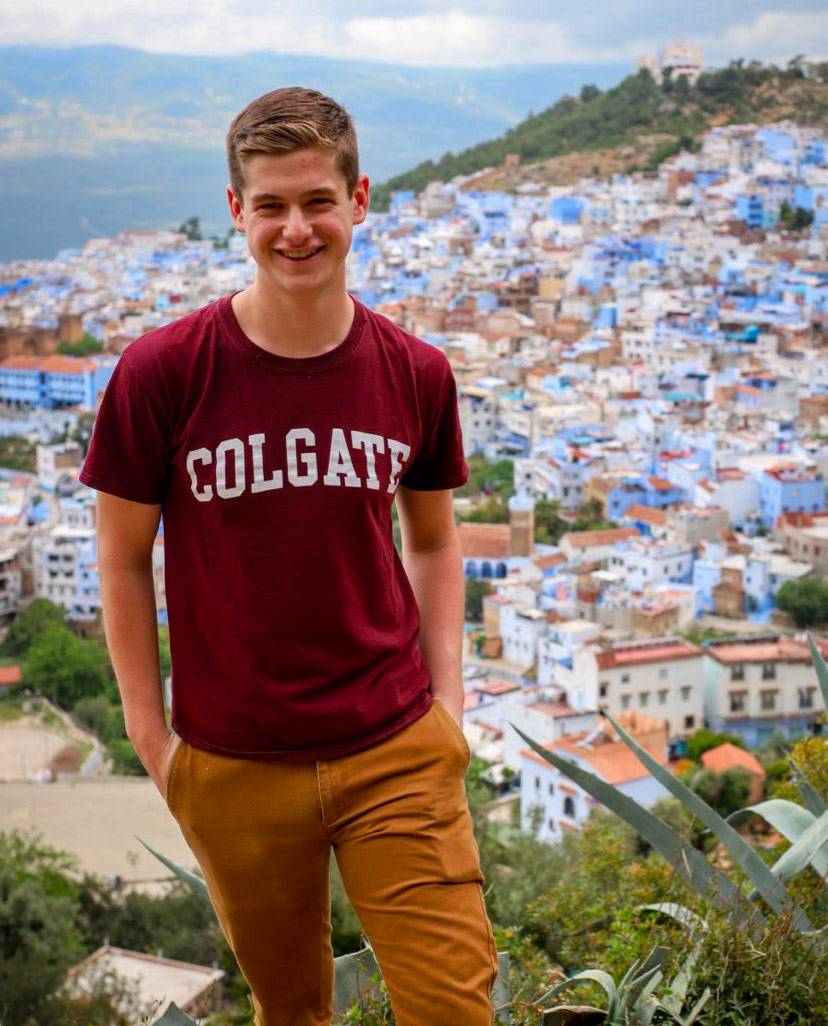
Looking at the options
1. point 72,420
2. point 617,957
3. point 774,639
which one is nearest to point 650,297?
point 72,420

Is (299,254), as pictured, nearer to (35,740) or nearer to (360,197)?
(360,197)

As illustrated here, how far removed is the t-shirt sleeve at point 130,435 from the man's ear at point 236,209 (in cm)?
13

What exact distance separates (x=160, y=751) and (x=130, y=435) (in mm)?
236

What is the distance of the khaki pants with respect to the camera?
986 millimetres

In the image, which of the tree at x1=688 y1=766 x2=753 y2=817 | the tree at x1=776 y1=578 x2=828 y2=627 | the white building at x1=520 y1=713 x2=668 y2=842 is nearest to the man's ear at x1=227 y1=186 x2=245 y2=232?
the tree at x1=688 y1=766 x2=753 y2=817

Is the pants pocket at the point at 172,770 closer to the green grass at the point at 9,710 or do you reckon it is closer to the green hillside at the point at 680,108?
the green grass at the point at 9,710

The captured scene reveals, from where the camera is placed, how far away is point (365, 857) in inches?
40.3

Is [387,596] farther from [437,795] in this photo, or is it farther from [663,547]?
[663,547]

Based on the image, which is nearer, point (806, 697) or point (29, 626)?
point (806, 697)

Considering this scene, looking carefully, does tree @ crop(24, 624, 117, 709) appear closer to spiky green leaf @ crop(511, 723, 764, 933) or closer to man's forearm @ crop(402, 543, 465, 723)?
spiky green leaf @ crop(511, 723, 764, 933)

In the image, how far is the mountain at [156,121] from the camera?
190ft

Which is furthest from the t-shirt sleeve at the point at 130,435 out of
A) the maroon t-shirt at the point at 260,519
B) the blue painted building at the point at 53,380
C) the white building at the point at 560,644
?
the blue painted building at the point at 53,380

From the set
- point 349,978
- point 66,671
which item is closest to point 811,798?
point 349,978

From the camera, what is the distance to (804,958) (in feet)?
A: 4.25
